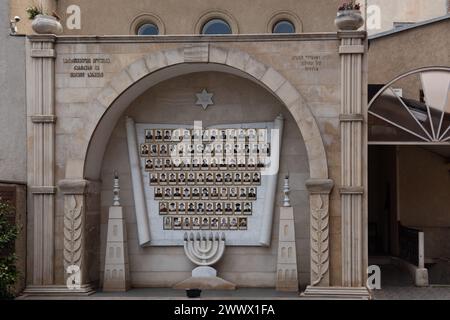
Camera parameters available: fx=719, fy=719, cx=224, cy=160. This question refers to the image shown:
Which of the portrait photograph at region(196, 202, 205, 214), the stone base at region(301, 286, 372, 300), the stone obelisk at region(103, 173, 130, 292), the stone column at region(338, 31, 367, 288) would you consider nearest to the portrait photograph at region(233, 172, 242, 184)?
the portrait photograph at region(196, 202, 205, 214)

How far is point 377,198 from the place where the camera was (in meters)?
26.8

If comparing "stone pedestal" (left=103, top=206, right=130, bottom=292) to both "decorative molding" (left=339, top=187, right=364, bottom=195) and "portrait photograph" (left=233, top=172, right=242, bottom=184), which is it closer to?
"portrait photograph" (left=233, top=172, right=242, bottom=184)

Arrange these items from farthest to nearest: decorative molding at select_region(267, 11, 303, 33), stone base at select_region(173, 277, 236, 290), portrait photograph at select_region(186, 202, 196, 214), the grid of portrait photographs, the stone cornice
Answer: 1. decorative molding at select_region(267, 11, 303, 33)
2. portrait photograph at select_region(186, 202, 196, 214)
3. the grid of portrait photographs
4. stone base at select_region(173, 277, 236, 290)
5. the stone cornice

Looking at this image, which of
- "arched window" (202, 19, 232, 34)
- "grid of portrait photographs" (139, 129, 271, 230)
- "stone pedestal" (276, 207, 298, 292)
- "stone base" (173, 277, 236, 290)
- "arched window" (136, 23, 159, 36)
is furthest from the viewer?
"arched window" (136, 23, 159, 36)

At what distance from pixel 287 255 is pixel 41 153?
244 inches

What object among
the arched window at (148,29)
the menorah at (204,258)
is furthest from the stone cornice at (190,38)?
the menorah at (204,258)

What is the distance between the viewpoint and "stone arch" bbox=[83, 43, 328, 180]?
16.3 meters

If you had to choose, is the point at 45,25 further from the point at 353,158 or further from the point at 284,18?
the point at 353,158

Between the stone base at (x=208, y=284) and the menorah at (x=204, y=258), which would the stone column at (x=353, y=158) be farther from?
the menorah at (x=204, y=258)

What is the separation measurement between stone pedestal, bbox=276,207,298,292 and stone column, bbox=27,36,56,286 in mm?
5291

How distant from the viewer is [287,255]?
55.2 ft

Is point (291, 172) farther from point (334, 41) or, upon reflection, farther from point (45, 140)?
point (45, 140)

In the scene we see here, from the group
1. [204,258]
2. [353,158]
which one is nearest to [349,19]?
[353,158]

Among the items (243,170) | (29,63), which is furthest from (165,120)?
(29,63)
